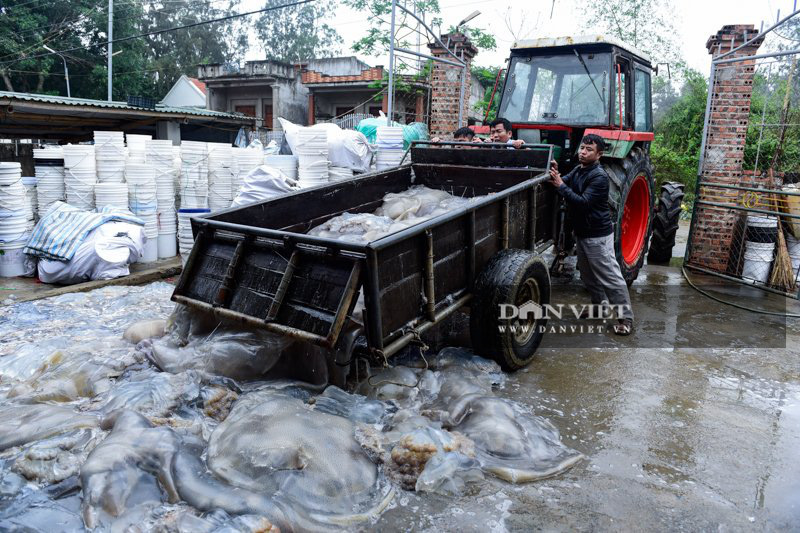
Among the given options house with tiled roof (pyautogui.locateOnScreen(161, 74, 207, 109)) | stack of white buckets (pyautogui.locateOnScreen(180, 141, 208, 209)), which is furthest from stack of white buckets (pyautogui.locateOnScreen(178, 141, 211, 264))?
house with tiled roof (pyautogui.locateOnScreen(161, 74, 207, 109))

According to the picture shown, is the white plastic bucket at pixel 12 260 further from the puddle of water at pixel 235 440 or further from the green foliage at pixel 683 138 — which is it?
the green foliage at pixel 683 138

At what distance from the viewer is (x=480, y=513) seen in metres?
2.50

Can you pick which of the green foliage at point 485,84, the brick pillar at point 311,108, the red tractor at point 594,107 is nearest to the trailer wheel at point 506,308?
the red tractor at point 594,107

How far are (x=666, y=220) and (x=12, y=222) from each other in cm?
737

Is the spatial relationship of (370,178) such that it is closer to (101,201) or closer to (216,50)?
(101,201)

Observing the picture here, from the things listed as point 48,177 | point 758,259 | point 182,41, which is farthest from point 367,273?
point 182,41

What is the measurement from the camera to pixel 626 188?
18.9 ft

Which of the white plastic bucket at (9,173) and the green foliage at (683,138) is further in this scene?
the green foliage at (683,138)

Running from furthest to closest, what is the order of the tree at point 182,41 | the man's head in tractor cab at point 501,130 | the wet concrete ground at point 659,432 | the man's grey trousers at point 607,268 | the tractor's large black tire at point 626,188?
the tree at point 182,41, the man's head in tractor cab at point 501,130, the tractor's large black tire at point 626,188, the man's grey trousers at point 607,268, the wet concrete ground at point 659,432

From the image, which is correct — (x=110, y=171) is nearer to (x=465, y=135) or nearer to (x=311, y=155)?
(x=311, y=155)

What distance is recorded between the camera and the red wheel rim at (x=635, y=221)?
664 cm

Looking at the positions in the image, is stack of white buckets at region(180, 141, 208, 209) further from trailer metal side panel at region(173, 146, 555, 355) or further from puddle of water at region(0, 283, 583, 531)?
puddle of water at region(0, 283, 583, 531)

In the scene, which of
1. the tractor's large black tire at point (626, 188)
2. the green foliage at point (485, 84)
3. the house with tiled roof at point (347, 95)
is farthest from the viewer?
the house with tiled roof at point (347, 95)

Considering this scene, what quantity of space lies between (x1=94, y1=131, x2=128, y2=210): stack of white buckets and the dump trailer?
10.0ft
